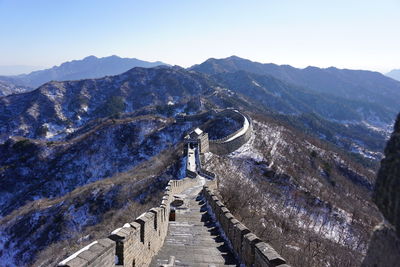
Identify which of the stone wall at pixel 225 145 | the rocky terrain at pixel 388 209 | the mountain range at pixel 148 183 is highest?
the rocky terrain at pixel 388 209

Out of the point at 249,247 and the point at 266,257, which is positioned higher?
the point at 266,257

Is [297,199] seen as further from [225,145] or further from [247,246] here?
[247,246]

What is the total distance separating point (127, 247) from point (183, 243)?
5.36 meters

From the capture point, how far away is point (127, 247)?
745 cm

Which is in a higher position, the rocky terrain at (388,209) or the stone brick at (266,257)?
the rocky terrain at (388,209)

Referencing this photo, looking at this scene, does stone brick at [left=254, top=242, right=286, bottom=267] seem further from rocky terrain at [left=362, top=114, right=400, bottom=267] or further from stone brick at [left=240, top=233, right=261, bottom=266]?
rocky terrain at [left=362, top=114, right=400, bottom=267]

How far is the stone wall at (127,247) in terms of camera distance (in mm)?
5480

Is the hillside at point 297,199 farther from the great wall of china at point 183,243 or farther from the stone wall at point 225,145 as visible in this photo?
the great wall of china at point 183,243

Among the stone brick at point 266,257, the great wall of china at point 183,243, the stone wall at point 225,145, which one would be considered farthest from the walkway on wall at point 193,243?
the stone wall at point 225,145

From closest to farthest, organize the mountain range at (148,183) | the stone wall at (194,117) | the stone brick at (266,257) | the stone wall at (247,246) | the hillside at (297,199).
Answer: the stone brick at (266,257)
the stone wall at (247,246)
the hillside at (297,199)
the mountain range at (148,183)
the stone wall at (194,117)

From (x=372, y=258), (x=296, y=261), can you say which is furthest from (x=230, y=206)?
(x=372, y=258)

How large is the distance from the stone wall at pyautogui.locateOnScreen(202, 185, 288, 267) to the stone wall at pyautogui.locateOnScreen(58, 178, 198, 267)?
2.47 meters

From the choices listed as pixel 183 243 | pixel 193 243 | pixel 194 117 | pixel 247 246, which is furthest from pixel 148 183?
pixel 194 117

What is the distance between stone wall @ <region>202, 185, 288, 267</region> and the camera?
7.05m
